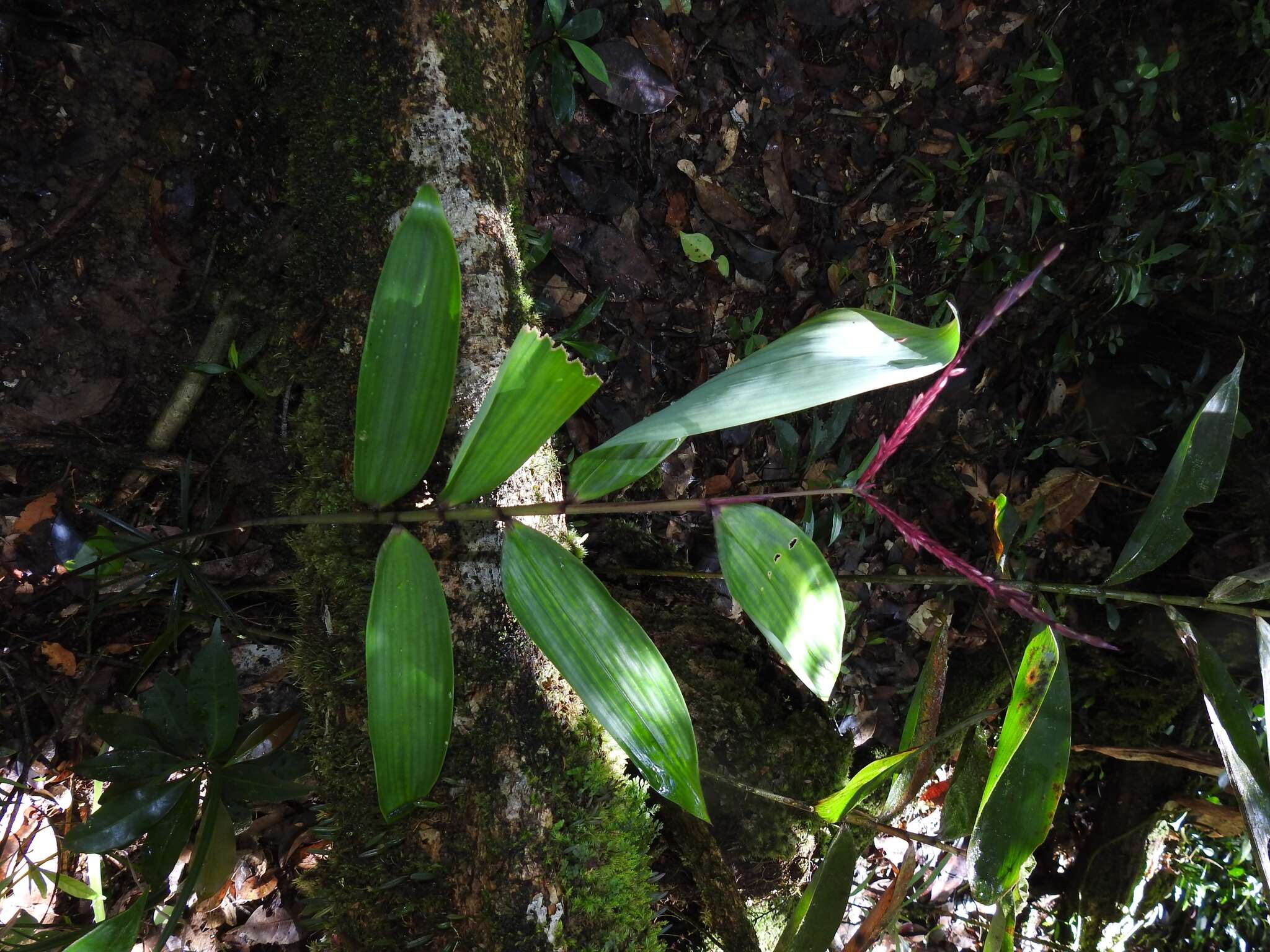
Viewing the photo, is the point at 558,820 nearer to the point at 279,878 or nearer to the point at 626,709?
the point at 626,709

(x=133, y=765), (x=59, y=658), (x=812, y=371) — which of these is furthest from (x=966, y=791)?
(x=59, y=658)

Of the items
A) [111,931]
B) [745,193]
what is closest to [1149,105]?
[745,193]

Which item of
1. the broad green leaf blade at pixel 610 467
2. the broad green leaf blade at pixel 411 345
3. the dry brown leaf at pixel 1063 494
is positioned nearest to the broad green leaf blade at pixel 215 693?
the broad green leaf blade at pixel 411 345

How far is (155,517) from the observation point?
1.44 meters

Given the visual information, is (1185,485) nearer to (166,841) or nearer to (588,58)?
(588,58)

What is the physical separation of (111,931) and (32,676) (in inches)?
24.1

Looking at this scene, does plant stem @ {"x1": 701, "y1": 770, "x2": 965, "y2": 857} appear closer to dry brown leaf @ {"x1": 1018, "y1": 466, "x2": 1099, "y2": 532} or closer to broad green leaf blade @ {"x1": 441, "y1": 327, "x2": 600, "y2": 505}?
broad green leaf blade @ {"x1": 441, "y1": 327, "x2": 600, "y2": 505}

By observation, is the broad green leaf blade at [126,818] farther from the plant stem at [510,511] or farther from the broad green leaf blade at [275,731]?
the plant stem at [510,511]

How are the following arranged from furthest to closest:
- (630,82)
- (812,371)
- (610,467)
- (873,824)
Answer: (630,82), (873,824), (610,467), (812,371)

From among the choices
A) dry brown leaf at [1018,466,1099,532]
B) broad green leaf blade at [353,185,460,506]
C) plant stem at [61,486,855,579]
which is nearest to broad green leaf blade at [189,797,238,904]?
plant stem at [61,486,855,579]

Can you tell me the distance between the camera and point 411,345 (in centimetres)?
85

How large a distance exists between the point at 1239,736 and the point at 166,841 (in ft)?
5.34

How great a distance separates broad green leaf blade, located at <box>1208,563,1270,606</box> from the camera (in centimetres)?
106

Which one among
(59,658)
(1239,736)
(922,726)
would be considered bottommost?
(1239,736)
